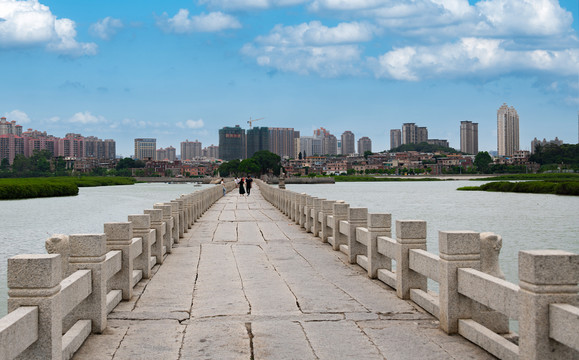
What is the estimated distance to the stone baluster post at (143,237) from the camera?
9953 millimetres

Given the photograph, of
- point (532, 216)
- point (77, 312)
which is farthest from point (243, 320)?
point (532, 216)

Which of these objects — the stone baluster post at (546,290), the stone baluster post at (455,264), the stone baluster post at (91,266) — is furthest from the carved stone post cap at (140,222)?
the stone baluster post at (546,290)

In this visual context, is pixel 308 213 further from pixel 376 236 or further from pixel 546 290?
pixel 546 290

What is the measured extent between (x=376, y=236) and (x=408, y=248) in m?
1.71

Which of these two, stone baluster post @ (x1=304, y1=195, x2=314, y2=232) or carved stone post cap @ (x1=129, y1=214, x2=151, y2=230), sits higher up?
carved stone post cap @ (x1=129, y1=214, x2=151, y2=230)

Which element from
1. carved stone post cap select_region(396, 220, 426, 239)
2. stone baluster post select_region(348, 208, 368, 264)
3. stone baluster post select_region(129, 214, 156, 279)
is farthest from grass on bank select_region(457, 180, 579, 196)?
stone baluster post select_region(129, 214, 156, 279)

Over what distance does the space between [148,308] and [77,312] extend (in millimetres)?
1516

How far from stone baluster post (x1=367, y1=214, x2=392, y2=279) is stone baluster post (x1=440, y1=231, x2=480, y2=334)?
3.23m

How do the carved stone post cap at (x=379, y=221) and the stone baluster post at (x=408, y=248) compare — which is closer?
the stone baluster post at (x=408, y=248)

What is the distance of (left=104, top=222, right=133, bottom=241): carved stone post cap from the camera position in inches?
321

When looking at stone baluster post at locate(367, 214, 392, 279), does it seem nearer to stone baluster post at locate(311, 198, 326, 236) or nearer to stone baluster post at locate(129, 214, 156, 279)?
stone baluster post at locate(129, 214, 156, 279)

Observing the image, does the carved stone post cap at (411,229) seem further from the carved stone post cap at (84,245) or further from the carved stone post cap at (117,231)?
the carved stone post cap at (84,245)

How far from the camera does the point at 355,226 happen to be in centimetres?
1173

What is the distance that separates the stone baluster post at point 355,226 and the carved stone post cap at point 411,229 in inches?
139
